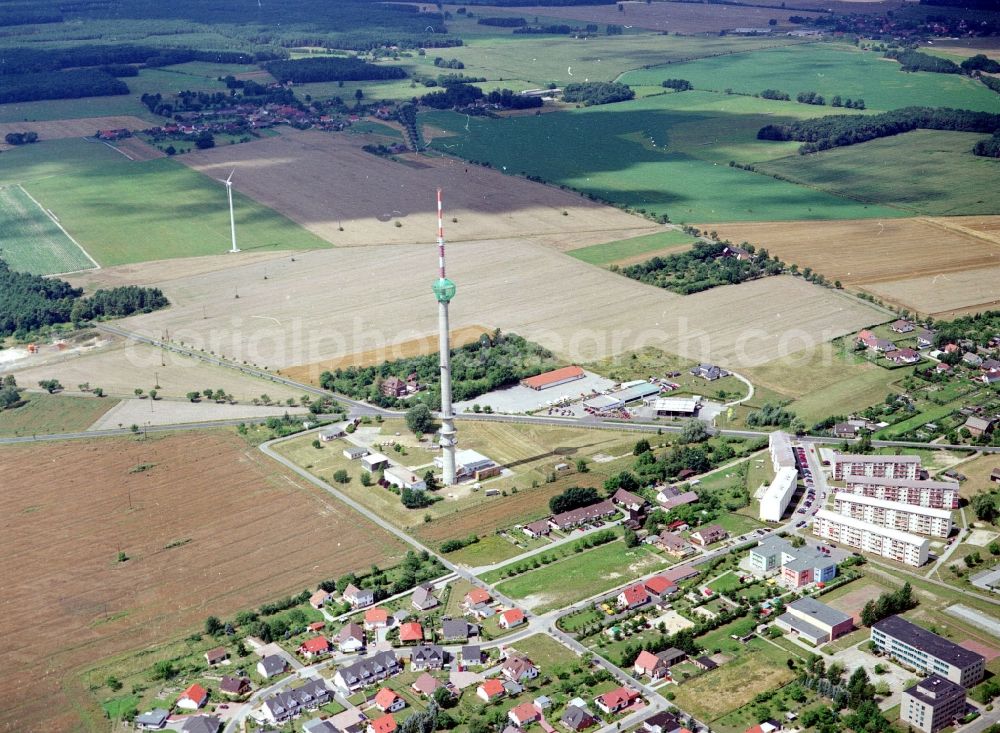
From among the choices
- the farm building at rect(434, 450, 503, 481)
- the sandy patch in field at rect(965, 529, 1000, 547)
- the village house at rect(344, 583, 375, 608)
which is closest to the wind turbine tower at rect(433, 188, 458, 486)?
the farm building at rect(434, 450, 503, 481)

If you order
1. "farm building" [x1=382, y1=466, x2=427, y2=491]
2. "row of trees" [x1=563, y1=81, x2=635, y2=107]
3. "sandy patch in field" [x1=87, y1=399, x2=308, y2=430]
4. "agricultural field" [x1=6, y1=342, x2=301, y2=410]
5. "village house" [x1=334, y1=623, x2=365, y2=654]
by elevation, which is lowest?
"village house" [x1=334, y1=623, x2=365, y2=654]

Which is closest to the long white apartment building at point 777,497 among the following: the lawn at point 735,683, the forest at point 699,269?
the lawn at point 735,683

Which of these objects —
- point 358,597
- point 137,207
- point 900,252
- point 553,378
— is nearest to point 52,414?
point 358,597

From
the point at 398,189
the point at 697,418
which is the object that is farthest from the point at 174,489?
the point at 398,189

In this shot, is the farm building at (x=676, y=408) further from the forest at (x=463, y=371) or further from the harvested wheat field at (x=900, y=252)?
the harvested wheat field at (x=900, y=252)

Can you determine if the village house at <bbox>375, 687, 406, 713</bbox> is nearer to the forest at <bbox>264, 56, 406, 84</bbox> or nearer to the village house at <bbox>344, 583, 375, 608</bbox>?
the village house at <bbox>344, 583, 375, 608</bbox>

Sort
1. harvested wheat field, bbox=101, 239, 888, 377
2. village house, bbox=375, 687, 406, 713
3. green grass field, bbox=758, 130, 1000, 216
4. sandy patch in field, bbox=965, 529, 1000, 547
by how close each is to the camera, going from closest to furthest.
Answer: village house, bbox=375, 687, 406, 713, sandy patch in field, bbox=965, 529, 1000, 547, harvested wheat field, bbox=101, 239, 888, 377, green grass field, bbox=758, 130, 1000, 216

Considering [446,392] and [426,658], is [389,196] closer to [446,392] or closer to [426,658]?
[446,392]
